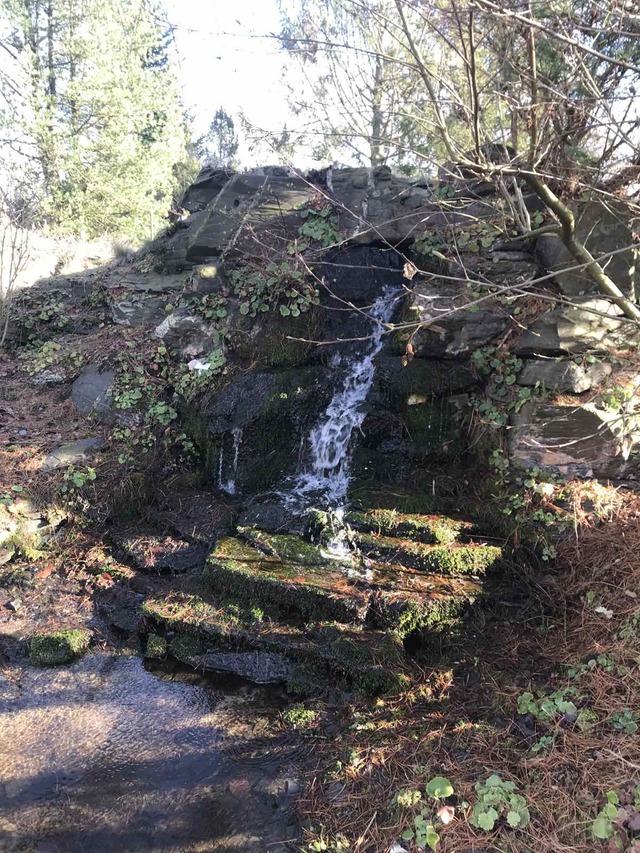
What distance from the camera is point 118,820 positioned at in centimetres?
286

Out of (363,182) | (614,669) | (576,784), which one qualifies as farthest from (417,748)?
(363,182)

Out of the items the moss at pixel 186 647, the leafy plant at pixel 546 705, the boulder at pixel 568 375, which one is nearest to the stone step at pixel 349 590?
the moss at pixel 186 647

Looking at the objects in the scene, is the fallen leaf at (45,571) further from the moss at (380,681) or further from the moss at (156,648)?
the moss at (380,681)

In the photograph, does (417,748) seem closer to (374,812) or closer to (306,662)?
(374,812)

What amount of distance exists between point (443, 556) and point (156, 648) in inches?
96.5

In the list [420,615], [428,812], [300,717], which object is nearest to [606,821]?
[428,812]

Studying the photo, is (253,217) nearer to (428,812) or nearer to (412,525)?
(412,525)

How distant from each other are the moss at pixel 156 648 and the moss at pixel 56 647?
1.74ft

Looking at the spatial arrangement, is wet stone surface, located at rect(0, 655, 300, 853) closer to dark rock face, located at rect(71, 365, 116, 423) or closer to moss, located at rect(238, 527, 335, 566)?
moss, located at rect(238, 527, 335, 566)

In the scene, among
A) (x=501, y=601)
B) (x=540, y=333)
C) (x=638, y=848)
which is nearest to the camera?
(x=638, y=848)

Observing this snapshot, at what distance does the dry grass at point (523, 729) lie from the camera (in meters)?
2.47

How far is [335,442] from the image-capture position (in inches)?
222

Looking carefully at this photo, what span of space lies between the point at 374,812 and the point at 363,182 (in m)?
7.67

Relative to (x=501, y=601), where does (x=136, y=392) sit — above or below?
above
